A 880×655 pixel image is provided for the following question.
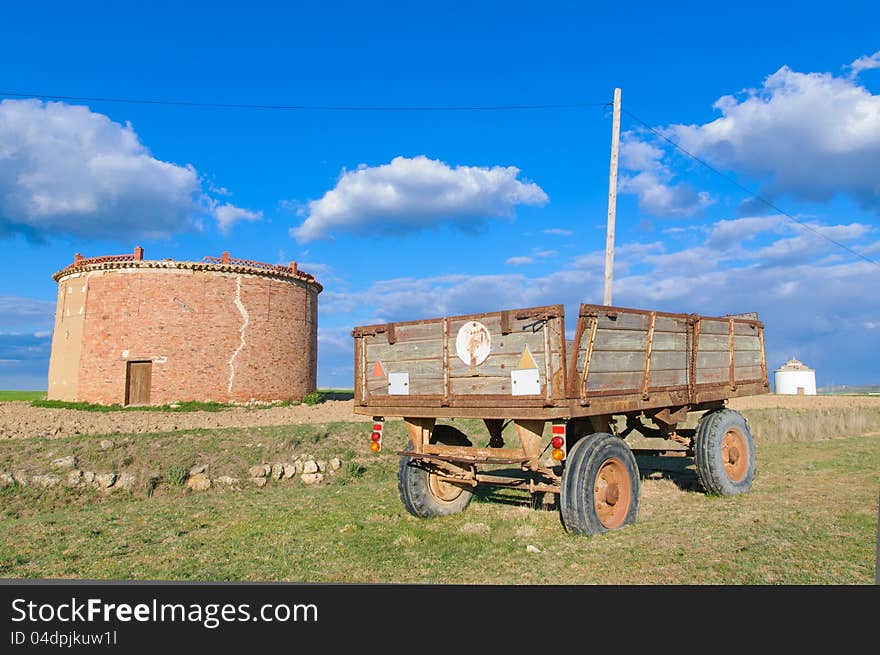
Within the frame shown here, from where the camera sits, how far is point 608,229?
12922 millimetres

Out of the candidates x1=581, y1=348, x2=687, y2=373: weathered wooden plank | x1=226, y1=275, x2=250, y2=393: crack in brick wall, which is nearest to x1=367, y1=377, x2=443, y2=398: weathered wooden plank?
x1=581, y1=348, x2=687, y2=373: weathered wooden plank

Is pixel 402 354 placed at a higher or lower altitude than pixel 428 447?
higher

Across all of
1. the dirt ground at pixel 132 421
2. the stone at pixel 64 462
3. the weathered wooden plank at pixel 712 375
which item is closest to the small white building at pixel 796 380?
the dirt ground at pixel 132 421

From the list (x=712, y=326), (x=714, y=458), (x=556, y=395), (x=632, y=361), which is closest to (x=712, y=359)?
(x=712, y=326)

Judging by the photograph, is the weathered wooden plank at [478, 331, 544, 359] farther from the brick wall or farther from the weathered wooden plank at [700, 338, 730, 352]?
the brick wall

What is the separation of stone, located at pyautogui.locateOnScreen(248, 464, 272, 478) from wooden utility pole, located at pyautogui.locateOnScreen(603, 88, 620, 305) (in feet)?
26.8

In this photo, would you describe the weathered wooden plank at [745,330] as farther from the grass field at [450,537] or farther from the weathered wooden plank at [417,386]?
the weathered wooden plank at [417,386]

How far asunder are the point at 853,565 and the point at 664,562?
5.22ft

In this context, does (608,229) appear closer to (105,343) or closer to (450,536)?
(450,536)

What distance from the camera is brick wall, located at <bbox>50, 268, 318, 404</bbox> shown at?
24.4 m

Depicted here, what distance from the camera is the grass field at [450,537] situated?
522cm

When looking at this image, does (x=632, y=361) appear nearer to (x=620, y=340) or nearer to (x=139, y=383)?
(x=620, y=340)

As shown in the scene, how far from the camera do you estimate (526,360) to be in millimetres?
6227

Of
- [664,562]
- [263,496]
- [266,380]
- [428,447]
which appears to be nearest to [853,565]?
[664,562]
